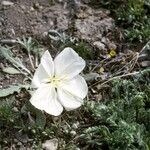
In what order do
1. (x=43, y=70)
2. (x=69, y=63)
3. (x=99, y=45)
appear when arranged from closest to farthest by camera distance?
(x=43, y=70) → (x=69, y=63) → (x=99, y=45)

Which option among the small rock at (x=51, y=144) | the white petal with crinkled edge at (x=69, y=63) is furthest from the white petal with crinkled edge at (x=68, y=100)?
the small rock at (x=51, y=144)

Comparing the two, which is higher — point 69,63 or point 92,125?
point 69,63

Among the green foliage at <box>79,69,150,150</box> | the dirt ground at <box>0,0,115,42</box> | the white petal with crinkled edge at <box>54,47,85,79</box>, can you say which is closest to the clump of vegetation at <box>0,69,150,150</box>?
the green foliage at <box>79,69,150,150</box>

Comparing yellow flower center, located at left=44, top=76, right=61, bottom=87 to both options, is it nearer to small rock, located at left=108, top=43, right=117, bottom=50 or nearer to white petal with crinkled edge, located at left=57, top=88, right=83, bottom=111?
white petal with crinkled edge, located at left=57, top=88, right=83, bottom=111

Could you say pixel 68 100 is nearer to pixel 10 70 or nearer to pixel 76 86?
pixel 76 86

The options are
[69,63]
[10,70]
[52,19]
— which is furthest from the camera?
[52,19]

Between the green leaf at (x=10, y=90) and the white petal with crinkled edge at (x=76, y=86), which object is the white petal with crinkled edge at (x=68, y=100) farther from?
the green leaf at (x=10, y=90)

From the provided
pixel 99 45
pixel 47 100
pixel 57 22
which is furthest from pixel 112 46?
pixel 47 100

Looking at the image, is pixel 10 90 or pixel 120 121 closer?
pixel 120 121
